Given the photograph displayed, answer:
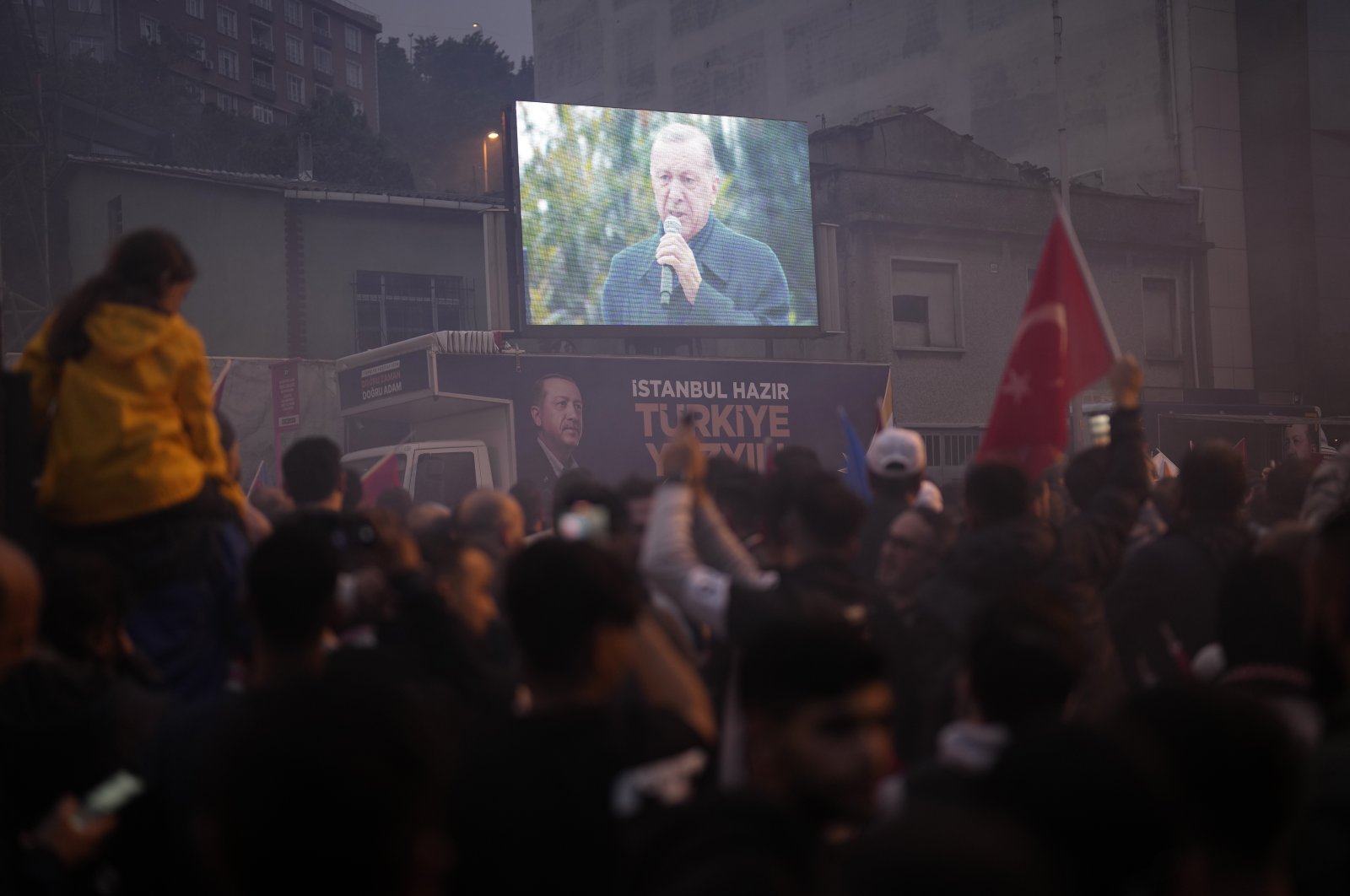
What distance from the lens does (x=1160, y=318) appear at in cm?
2975

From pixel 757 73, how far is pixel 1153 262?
11832 millimetres

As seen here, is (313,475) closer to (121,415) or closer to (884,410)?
(121,415)

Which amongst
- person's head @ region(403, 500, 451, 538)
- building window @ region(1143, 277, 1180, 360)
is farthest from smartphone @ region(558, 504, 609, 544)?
building window @ region(1143, 277, 1180, 360)

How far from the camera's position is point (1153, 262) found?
96.3ft

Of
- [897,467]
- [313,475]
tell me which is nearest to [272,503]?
[313,475]

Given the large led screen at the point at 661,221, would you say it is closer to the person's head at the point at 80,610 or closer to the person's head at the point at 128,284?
the person's head at the point at 128,284

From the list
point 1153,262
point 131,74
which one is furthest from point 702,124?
point 131,74

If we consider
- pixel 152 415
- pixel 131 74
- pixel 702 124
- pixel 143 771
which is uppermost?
pixel 131 74

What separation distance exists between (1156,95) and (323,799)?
31396mm

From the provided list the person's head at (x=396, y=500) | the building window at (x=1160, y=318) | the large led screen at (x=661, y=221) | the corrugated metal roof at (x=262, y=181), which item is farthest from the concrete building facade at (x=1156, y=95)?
the person's head at (x=396, y=500)

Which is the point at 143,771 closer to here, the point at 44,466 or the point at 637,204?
the point at 44,466

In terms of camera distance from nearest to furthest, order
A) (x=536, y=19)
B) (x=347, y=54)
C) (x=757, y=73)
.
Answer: (x=757, y=73) < (x=536, y=19) < (x=347, y=54)

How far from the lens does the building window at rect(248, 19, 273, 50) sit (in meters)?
68.1

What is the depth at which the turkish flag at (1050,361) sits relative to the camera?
21.4ft
